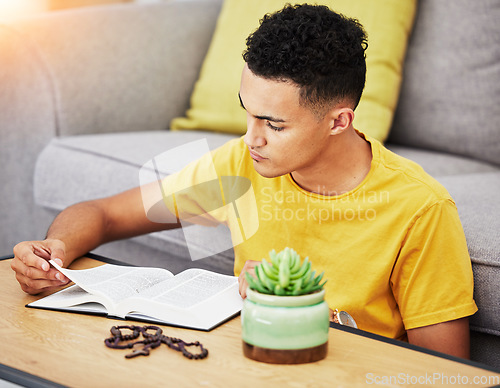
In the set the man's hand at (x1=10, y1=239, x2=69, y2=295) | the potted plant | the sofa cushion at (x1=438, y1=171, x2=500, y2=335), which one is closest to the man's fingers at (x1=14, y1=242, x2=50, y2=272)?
the man's hand at (x1=10, y1=239, x2=69, y2=295)

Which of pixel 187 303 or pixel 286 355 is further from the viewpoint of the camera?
pixel 187 303

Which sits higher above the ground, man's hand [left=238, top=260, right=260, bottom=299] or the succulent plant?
the succulent plant

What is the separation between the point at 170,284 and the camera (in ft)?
3.35

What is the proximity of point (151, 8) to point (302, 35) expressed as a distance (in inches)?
56.1

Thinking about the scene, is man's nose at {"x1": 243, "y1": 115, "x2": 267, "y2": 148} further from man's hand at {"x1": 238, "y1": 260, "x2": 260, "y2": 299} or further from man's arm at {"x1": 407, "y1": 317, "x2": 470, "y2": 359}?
man's arm at {"x1": 407, "y1": 317, "x2": 470, "y2": 359}

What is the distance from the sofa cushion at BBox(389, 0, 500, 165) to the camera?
180cm

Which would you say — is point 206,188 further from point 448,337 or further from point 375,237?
point 448,337

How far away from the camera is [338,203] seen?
1.14m

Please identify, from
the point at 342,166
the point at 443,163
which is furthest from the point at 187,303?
the point at 443,163

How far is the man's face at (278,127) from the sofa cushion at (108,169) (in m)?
0.46

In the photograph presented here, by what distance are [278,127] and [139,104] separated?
1.26m

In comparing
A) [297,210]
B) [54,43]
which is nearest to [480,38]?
[297,210]

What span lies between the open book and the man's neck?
0.25 metres

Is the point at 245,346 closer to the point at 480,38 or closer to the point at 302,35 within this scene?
the point at 302,35
